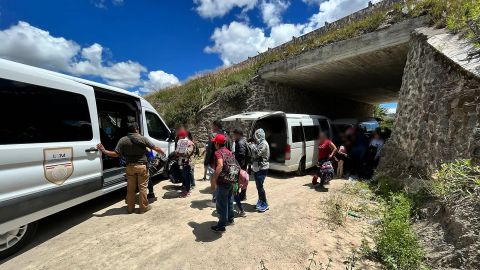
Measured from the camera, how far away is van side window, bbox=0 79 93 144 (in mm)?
3219

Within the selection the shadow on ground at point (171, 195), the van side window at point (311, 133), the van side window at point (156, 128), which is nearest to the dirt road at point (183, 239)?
the shadow on ground at point (171, 195)

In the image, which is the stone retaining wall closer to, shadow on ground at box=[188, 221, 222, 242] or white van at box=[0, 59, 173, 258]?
shadow on ground at box=[188, 221, 222, 242]

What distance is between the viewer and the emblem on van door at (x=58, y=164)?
12.1ft

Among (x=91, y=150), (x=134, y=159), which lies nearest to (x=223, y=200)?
(x=134, y=159)

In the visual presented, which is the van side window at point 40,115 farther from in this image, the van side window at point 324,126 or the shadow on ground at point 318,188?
the van side window at point 324,126

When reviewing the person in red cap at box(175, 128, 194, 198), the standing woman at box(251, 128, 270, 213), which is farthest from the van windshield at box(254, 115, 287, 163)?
the standing woman at box(251, 128, 270, 213)

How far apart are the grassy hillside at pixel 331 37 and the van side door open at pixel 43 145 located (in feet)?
21.7

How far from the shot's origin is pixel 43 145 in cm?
362

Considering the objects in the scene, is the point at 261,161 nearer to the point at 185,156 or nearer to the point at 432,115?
the point at 185,156

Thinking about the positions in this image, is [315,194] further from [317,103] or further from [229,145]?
[317,103]

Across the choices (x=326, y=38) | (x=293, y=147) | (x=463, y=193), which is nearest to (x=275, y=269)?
(x=463, y=193)

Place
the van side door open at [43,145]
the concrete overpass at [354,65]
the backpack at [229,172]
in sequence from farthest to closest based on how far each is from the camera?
the concrete overpass at [354,65] < the backpack at [229,172] < the van side door open at [43,145]

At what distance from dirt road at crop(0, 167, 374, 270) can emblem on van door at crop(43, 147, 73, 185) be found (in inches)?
37.2

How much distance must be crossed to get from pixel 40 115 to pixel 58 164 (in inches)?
28.6
